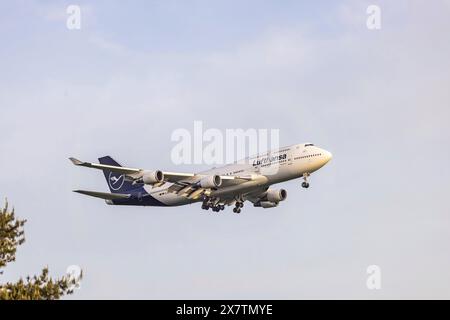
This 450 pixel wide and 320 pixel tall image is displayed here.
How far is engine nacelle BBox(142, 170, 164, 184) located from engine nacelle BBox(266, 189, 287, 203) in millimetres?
14693

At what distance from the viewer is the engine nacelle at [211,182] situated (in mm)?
80269

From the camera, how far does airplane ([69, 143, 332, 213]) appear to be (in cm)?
7894

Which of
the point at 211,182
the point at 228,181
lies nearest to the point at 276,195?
the point at 228,181

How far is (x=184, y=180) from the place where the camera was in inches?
3305

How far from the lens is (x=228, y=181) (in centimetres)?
8138

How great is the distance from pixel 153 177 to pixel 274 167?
11.5 meters

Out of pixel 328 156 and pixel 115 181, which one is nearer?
pixel 328 156

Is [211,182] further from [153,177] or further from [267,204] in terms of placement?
[267,204]

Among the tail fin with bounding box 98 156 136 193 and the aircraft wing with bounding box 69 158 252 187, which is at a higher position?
the tail fin with bounding box 98 156 136 193

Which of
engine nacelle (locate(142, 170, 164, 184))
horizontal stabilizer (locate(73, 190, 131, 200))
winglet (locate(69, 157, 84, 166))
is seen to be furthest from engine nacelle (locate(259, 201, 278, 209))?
winglet (locate(69, 157, 84, 166))

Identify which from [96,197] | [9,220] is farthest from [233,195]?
[9,220]

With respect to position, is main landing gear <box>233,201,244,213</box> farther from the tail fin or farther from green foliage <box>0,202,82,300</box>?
green foliage <box>0,202,82,300</box>
